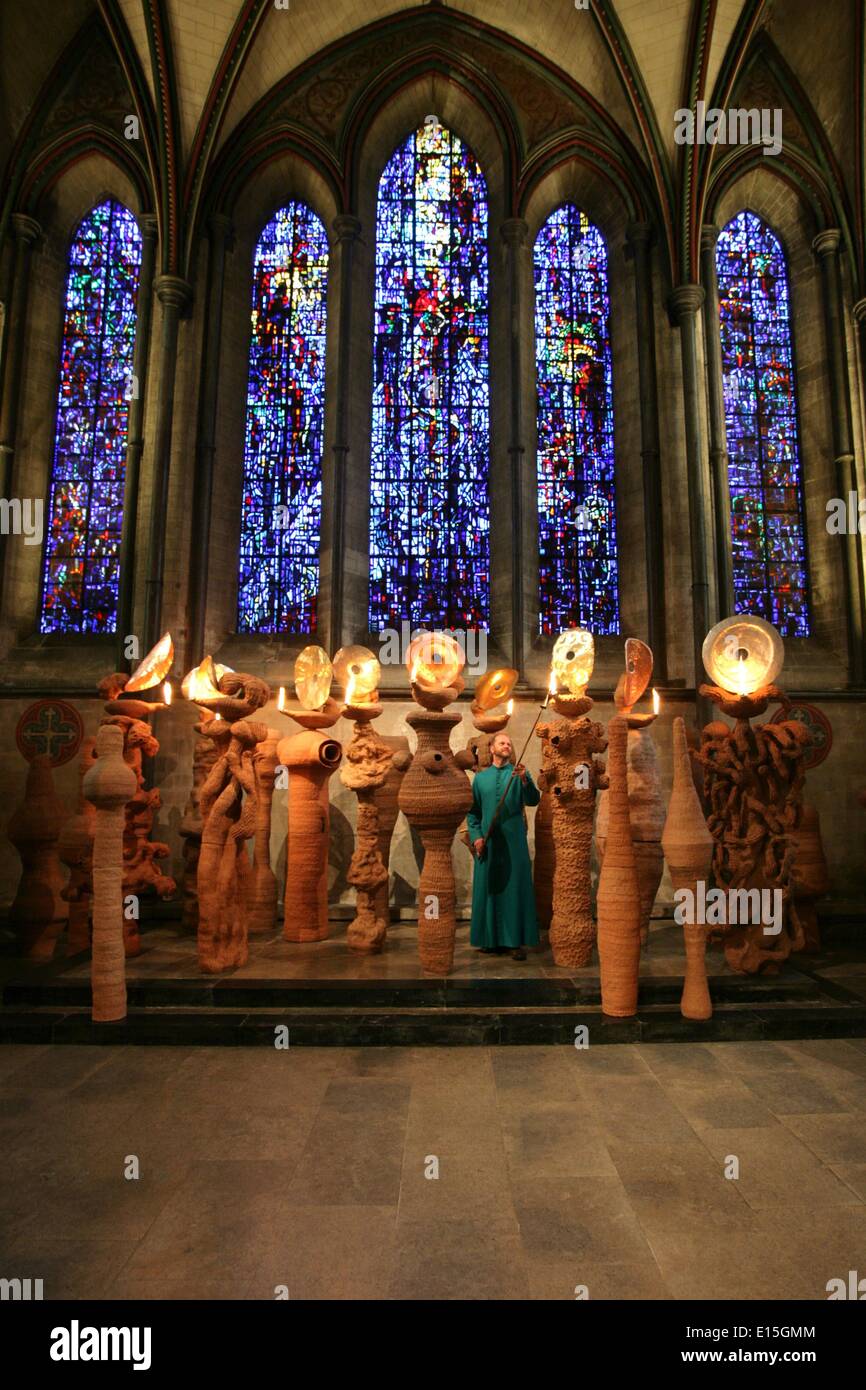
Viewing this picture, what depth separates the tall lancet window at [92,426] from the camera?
895 centimetres

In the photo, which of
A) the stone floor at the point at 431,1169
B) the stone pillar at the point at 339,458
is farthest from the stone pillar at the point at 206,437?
the stone floor at the point at 431,1169

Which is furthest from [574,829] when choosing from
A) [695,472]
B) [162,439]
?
[162,439]

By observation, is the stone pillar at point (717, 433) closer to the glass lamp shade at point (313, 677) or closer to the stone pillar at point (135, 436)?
the glass lamp shade at point (313, 677)

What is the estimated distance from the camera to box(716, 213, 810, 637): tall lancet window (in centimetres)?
914

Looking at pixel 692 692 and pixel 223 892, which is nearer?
pixel 223 892

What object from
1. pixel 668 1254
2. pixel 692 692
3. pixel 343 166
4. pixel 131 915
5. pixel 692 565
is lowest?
pixel 668 1254

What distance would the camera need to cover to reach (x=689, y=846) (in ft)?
14.6

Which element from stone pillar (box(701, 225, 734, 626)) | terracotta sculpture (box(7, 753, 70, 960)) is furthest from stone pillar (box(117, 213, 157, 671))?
stone pillar (box(701, 225, 734, 626))

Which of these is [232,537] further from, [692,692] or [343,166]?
[692,692]

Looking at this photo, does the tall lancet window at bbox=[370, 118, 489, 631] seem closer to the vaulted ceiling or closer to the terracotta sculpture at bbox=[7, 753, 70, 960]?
the vaulted ceiling

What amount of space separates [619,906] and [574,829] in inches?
37.6

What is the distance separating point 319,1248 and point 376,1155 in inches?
24.8

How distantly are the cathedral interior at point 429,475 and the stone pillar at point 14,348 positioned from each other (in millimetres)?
46

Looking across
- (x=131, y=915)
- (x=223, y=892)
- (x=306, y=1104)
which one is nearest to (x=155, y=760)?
(x=131, y=915)
